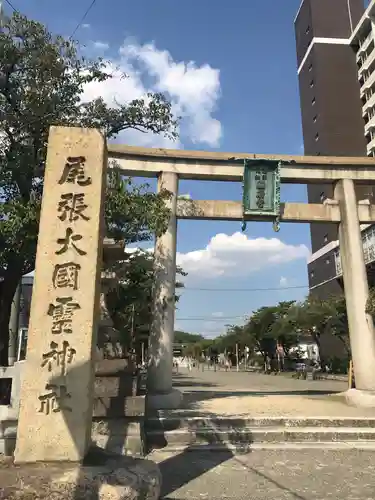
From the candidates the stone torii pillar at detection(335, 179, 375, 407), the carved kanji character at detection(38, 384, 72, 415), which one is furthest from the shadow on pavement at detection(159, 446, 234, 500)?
the stone torii pillar at detection(335, 179, 375, 407)

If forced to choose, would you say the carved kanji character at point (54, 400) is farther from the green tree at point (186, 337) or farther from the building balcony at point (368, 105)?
the green tree at point (186, 337)

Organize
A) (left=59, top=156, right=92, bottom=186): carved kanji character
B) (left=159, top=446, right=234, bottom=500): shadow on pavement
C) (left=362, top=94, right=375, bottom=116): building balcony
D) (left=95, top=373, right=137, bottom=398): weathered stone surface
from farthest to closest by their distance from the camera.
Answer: (left=362, top=94, right=375, bottom=116): building balcony < (left=95, top=373, right=137, bottom=398): weathered stone surface < (left=159, top=446, right=234, bottom=500): shadow on pavement < (left=59, top=156, right=92, bottom=186): carved kanji character

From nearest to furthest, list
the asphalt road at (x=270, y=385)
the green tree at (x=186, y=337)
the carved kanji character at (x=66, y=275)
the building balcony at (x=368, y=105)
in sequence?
the carved kanji character at (x=66, y=275) < the asphalt road at (x=270, y=385) < the building balcony at (x=368, y=105) < the green tree at (x=186, y=337)

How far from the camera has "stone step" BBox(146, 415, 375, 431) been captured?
7863 mm

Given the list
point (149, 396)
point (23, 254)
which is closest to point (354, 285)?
point (149, 396)

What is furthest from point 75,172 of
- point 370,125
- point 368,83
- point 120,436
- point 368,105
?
point 368,83

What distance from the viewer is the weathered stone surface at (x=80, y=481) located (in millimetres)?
3381

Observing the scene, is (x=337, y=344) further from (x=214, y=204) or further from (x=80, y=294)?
(x=80, y=294)

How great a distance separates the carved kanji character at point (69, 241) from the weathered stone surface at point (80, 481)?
7.00 ft

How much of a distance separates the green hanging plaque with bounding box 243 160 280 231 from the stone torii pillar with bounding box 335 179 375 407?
186cm

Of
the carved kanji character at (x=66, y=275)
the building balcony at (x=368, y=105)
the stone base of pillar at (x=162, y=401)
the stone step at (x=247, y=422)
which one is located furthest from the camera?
the building balcony at (x=368, y=105)

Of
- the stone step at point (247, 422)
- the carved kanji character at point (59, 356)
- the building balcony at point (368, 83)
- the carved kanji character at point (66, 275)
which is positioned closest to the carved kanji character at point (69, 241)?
the carved kanji character at point (66, 275)

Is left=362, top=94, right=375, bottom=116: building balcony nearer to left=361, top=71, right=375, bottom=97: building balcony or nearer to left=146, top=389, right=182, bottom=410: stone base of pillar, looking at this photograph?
left=361, top=71, right=375, bottom=97: building balcony

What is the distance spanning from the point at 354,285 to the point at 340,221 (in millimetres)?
1832
